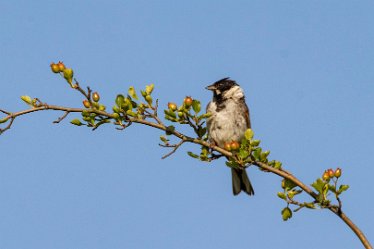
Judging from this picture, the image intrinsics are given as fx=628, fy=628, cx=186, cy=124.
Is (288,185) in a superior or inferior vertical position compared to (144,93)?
inferior

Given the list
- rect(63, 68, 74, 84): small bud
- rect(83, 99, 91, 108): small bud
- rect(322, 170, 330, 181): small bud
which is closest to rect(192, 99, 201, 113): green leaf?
rect(83, 99, 91, 108): small bud

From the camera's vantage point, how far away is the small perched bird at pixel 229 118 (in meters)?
8.09

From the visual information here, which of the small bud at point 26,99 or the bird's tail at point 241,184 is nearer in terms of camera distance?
the small bud at point 26,99

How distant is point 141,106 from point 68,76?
0.58 meters

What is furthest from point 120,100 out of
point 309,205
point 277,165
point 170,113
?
point 309,205

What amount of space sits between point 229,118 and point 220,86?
25.0 inches

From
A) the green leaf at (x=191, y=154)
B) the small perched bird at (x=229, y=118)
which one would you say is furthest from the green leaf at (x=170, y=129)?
the small perched bird at (x=229, y=118)

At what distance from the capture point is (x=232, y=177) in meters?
8.34

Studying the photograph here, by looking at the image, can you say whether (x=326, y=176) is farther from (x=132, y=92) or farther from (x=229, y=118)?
(x=229, y=118)

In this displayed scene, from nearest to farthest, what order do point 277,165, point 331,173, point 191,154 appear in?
point 331,173
point 277,165
point 191,154

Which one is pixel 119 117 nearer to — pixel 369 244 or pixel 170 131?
pixel 170 131

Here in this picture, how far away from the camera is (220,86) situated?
8.60 metres

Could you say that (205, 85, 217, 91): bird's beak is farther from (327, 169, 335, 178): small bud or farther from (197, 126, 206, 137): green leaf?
(327, 169, 335, 178): small bud

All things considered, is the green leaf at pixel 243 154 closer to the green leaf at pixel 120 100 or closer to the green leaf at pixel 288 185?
the green leaf at pixel 288 185
